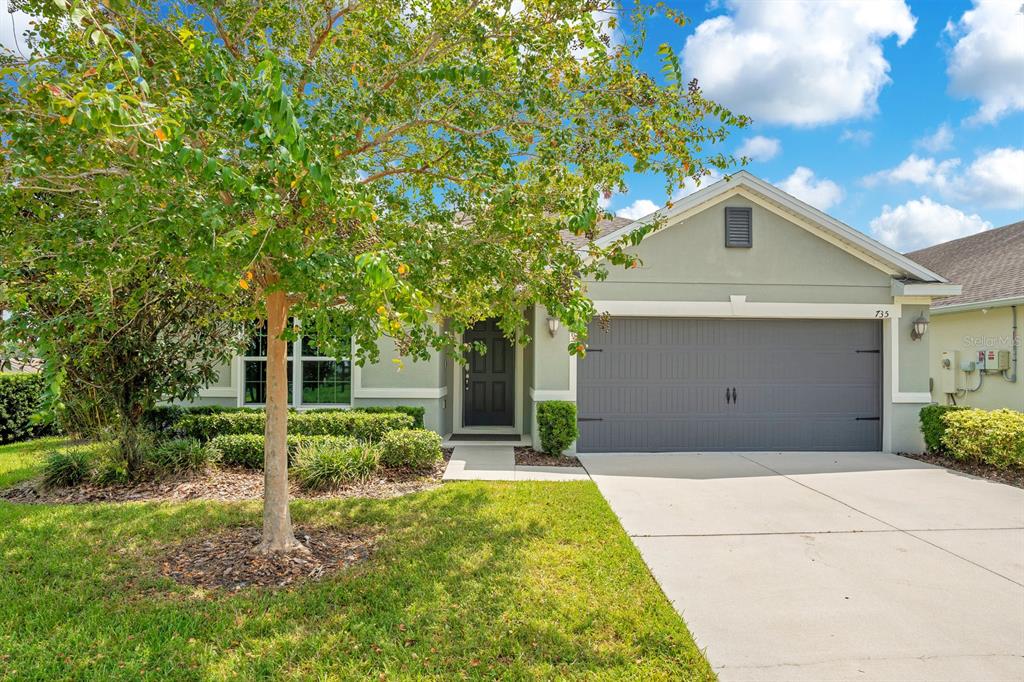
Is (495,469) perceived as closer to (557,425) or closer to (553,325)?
(557,425)

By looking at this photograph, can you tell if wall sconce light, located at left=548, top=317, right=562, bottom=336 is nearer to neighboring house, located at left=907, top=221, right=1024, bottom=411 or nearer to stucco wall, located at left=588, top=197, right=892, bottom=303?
stucco wall, located at left=588, top=197, right=892, bottom=303

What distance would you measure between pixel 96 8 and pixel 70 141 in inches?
48.2

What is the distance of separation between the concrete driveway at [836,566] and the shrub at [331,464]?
298 centimetres

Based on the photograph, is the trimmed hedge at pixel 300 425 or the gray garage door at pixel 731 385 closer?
the trimmed hedge at pixel 300 425

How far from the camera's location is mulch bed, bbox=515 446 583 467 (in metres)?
7.57

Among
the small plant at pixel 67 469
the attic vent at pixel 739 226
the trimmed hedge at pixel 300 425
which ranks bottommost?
the small plant at pixel 67 469

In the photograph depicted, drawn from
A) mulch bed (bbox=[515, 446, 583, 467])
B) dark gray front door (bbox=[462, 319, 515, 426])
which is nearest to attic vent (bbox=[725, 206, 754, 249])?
mulch bed (bbox=[515, 446, 583, 467])

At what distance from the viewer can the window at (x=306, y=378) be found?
8.79m

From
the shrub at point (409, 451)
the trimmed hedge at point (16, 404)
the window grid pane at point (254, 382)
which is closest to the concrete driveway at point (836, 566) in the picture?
the shrub at point (409, 451)

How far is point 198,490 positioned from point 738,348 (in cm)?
799

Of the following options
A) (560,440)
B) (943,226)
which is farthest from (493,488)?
(943,226)

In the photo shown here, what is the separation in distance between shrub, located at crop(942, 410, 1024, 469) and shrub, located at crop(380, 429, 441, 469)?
301 inches

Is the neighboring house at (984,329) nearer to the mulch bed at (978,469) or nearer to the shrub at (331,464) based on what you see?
the mulch bed at (978,469)

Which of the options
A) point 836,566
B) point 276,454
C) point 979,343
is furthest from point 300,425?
point 979,343
